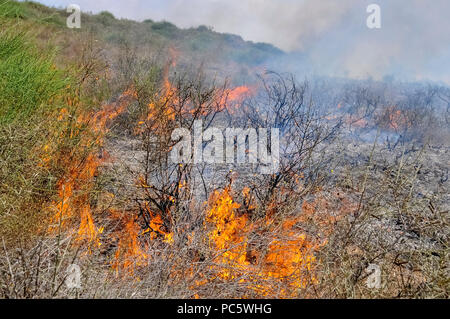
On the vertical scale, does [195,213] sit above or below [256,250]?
above

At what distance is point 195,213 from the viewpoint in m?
4.81

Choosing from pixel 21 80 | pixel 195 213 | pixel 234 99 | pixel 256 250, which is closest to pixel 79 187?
pixel 21 80

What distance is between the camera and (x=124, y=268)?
371 centimetres

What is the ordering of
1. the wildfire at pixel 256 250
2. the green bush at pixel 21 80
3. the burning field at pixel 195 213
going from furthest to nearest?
1. the green bush at pixel 21 80
2. the wildfire at pixel 256 250
3. the burning field at pixel 195 213

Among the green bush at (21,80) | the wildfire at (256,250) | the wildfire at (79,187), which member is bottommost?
the wildfire at (256,250)

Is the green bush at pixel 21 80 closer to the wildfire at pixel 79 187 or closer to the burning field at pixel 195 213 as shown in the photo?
the burning field at pixel 195 213

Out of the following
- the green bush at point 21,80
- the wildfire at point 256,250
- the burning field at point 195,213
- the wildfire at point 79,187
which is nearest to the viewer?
the burning field at point 195,213

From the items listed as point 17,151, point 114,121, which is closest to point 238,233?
point 17,151

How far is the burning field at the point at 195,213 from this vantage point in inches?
124

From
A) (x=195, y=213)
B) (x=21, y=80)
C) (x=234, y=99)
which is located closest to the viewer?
(x=21, y=80)

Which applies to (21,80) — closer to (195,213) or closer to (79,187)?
(79,187)

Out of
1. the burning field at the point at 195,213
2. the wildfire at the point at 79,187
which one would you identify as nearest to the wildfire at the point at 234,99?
the burning field at the point at 195,213
